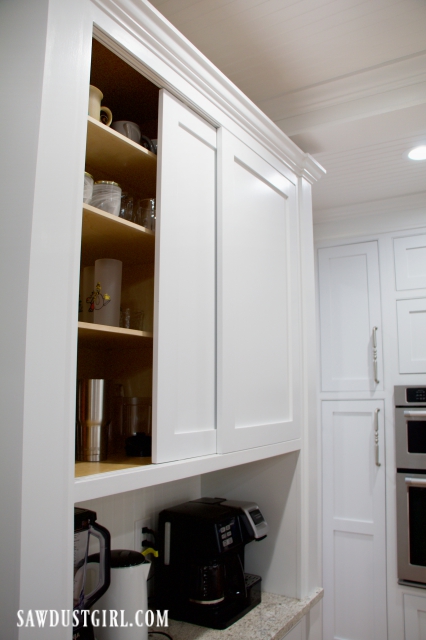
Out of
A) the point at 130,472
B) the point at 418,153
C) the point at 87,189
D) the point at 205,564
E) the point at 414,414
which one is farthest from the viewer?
the point at 414,414

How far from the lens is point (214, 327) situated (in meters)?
1.42

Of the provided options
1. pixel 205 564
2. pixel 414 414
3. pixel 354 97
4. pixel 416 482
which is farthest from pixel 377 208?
pixel 205 564

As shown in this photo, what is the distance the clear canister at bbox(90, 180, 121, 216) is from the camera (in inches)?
48.4

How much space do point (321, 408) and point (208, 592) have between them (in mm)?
1531

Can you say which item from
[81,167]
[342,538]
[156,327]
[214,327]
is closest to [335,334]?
[342,538]

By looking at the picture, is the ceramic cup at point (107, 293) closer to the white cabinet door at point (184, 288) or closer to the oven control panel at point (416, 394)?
the white cabinet door at point (184, 288)

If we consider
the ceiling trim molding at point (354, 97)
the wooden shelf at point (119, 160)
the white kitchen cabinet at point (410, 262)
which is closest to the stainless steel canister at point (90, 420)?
the wooden shelf at point (119, 160)

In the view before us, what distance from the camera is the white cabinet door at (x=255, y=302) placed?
1444 mm

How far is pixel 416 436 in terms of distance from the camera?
2551 mm

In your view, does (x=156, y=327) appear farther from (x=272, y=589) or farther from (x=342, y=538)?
(x=342, y=538)

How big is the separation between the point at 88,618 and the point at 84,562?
0.21 m

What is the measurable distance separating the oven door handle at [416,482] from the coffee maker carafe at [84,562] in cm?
185

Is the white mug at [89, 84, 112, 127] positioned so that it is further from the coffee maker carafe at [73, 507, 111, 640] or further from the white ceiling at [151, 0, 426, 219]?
the coffee maker carafe at [73, 507, 111, 640]

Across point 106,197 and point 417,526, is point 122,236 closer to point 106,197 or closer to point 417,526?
point 106,197
